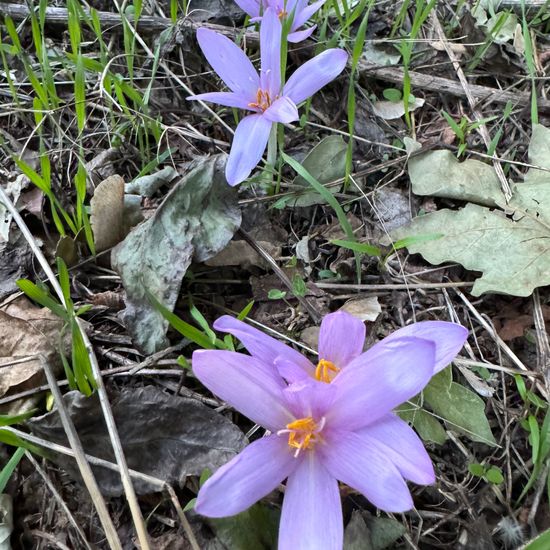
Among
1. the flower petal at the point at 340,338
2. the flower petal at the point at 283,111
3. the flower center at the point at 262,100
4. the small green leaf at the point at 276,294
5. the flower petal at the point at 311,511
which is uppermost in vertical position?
the flower petal at the point at 283,111

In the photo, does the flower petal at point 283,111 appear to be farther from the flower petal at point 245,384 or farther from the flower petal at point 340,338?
the flower petal at point 245,384

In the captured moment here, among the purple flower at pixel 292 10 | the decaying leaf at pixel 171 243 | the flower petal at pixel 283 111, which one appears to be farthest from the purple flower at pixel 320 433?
the purple flower at pixel 292 10

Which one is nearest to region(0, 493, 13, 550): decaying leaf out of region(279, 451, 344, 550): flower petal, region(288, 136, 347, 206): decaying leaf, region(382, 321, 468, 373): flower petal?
region(279, 451, 344, 550): flower petal

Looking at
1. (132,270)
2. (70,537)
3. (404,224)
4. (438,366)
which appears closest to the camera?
(438,366)

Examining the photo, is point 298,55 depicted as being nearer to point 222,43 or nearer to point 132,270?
point 222,43

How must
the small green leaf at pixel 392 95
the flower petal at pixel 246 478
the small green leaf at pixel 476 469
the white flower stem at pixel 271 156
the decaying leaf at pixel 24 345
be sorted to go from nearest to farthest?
the flower petal at pixel 246 478 < the small green leaf at pixel 476 469 < the decaying leaf at pixel 24 345 < the white flower stem at pixel 271 156 < the small green leaf at pixel 392 95

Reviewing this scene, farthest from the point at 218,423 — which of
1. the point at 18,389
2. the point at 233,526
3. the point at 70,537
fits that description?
the point at 18,389

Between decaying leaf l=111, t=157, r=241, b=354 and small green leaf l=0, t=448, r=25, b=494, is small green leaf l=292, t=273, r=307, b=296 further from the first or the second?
small green leaf l=0, t=448, r=25, b=494
